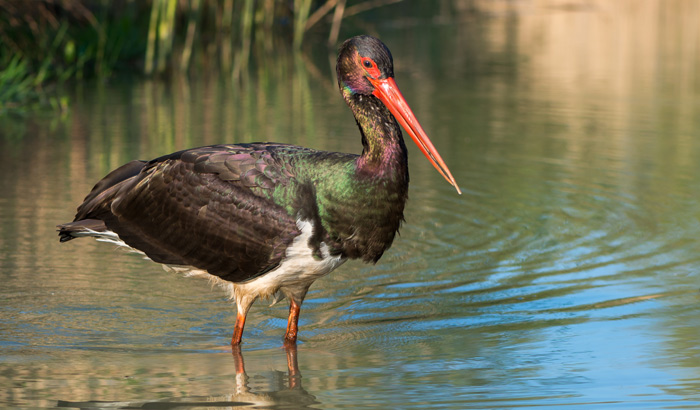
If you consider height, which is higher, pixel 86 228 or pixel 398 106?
pixel 398 106

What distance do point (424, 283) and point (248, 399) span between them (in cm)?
216

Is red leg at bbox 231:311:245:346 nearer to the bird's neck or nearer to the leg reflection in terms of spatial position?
the leg reflection

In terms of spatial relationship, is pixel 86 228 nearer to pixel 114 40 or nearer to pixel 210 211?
pixel 210 211

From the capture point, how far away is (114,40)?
588 inches

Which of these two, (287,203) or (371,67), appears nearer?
(287,203)

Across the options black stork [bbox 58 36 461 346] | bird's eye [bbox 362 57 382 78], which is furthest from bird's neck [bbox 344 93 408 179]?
bird's eye [bbox 362 57 382 78]

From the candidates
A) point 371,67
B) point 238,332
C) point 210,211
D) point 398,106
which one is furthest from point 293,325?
point 371,67

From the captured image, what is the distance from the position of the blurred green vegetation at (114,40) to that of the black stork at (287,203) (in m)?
5.94

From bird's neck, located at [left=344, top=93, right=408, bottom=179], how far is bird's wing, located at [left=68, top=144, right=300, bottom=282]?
391mm

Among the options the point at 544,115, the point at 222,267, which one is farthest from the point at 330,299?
the point at 544,115

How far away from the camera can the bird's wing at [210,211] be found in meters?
5.23

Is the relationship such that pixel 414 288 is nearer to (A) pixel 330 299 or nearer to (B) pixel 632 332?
(A) pixel 330 299

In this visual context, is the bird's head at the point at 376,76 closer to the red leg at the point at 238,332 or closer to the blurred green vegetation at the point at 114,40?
the red leg at the point at 238,332

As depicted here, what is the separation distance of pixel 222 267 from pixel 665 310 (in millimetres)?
2501
